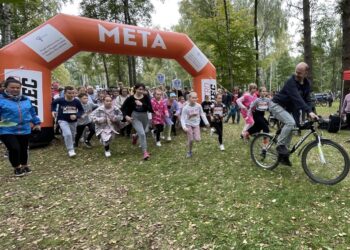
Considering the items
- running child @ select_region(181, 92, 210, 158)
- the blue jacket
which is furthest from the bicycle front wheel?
the blue jacket

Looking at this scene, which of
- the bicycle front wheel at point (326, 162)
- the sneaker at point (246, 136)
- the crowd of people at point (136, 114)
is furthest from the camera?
the sneaker at point (246, 136)

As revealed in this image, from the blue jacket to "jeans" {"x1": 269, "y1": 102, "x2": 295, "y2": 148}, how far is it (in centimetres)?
506

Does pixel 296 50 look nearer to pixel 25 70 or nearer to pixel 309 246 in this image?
pixel 25 70

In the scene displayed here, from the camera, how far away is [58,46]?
894cm

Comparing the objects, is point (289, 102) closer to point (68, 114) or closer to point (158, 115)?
point (158, 115)

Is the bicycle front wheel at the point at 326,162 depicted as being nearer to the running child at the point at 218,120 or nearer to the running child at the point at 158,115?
the running child at the point at 218,120

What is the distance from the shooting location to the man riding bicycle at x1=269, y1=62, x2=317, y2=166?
525 centimetres

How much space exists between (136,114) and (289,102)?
379 cm

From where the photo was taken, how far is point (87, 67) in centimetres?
2794

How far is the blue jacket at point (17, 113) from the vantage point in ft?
19.6

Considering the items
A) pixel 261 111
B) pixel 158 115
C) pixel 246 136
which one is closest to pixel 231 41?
pixel 246 136

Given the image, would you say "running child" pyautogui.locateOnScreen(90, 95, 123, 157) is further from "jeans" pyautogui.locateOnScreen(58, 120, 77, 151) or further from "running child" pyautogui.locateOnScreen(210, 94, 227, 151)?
"running child" pyautogui.locateOnScreen(210, 94, 227, 151)

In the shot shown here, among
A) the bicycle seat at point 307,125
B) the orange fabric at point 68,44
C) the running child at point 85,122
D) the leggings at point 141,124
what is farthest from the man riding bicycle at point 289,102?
the orange fabric at point 68,44

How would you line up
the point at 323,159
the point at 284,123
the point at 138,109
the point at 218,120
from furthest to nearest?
the point at 218,120 → the point at 138,109 → the point at 284,123 → the point at 323,159
